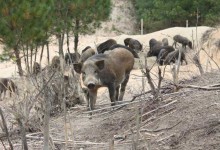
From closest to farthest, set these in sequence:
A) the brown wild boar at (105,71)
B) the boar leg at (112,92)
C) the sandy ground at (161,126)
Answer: the sandy ground at (161,126) < the brown wild boar at (105,71) < the boar leg at (112,92)

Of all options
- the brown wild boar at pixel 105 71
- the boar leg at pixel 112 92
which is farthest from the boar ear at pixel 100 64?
the boar leg at pixel 112 92

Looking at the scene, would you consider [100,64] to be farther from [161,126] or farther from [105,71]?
[161,126]

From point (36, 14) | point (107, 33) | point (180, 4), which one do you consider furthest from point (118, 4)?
point (36, 14)

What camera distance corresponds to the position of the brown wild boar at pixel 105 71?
8.91 m

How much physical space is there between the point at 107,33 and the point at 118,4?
6053 mm

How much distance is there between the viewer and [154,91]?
721cm

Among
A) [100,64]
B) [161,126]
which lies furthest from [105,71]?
[161,126]

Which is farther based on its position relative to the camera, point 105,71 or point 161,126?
point 105,71

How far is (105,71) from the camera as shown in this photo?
9227 millimetres

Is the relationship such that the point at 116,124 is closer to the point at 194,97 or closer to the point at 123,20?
the point at 194,97

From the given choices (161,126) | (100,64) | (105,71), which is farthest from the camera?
(105,71)

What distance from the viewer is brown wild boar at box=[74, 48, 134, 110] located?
8906 millimetres

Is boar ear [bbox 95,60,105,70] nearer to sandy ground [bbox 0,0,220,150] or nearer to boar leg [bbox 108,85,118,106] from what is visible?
boar leg [bbox 108,85,118,106]

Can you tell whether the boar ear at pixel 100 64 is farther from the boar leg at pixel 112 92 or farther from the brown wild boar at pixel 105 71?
the boar leg at pixel 112 92
